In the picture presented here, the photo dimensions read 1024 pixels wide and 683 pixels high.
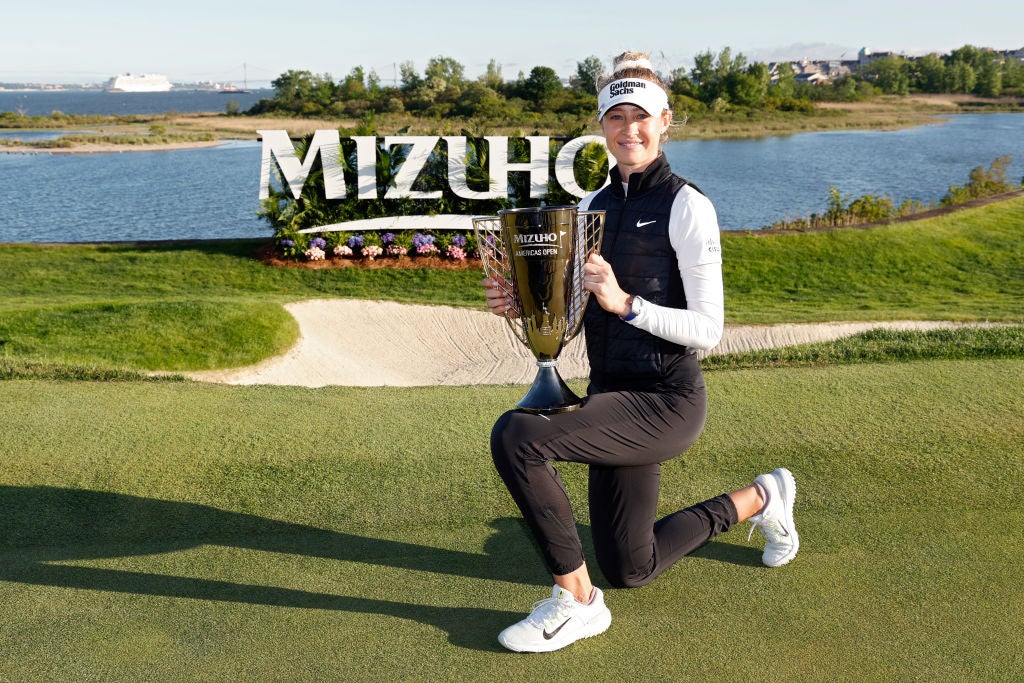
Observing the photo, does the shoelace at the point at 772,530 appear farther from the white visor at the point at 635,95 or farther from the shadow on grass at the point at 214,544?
the white visor at the point at 635,95

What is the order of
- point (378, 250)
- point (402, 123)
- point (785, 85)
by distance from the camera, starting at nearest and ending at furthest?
point (378, 250), point (402, 123), point (785, 85)

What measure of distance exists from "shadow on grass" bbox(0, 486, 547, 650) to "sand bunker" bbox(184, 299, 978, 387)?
5.91m

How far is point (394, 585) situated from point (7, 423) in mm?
3588

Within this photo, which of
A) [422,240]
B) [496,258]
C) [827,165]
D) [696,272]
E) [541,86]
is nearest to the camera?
[696,272]

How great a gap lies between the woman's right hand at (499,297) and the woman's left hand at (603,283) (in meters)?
0.38

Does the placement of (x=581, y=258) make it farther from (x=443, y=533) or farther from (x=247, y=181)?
(x=247, y=181)

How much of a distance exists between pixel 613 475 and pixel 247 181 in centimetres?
5002

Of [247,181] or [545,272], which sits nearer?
[545,272]

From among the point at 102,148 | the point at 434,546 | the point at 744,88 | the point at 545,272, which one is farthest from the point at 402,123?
the point at 545,272

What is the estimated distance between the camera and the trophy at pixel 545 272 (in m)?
3.15

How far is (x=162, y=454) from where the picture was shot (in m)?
5.40

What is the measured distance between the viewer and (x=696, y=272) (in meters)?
3.39

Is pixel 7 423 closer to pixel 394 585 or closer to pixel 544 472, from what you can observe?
pixel 394 585

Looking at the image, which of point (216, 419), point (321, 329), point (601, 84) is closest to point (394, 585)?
point (601, 84)
